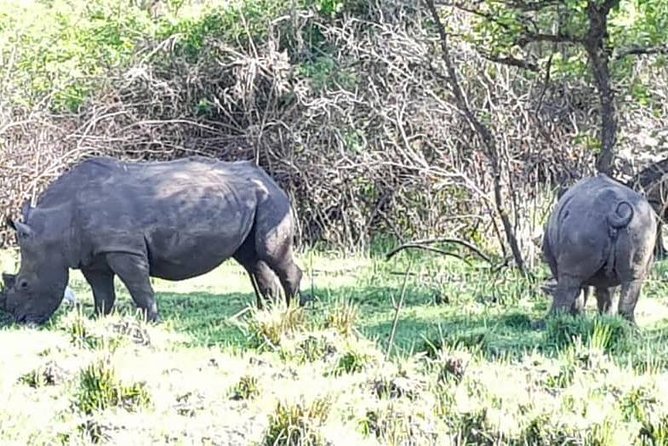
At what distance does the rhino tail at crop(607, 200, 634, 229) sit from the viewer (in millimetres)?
9455

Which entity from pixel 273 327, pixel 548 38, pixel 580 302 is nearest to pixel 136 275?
pixel 273 327

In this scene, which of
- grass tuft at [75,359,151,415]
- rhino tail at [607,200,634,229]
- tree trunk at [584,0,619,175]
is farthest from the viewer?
tree trunk at [584,0,619,175]

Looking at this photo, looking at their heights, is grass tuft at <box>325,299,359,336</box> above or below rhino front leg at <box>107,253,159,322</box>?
above

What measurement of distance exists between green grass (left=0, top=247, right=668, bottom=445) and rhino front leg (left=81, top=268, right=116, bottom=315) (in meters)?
0.21

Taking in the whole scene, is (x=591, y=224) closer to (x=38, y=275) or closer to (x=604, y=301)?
(x=604, y=301)

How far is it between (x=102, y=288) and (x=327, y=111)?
5.82 metres

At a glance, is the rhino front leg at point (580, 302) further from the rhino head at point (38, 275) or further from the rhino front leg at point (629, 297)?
the rhino head at point (38, 275)

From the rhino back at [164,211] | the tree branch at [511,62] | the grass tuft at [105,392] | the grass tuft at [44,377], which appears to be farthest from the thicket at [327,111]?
the grass tuft at [105,392]

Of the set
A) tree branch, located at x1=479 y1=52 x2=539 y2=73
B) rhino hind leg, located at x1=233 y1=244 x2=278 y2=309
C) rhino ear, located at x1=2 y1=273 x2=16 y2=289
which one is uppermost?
tree branch, located at x1=479 y1=52 x2=539 y2=73

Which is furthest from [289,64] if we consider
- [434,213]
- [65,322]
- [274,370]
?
[274,370]

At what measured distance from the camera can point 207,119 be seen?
16.8 meters

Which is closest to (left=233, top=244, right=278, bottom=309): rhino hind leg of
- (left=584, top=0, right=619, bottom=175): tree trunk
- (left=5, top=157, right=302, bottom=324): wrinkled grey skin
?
(left=5, top=157, right=302, bottom=324): wrinkled grey skin

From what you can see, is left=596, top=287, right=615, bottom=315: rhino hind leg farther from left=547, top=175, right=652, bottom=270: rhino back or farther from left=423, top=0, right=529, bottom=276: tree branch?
left=423, top=0, right=529, bottom=276: tree branch

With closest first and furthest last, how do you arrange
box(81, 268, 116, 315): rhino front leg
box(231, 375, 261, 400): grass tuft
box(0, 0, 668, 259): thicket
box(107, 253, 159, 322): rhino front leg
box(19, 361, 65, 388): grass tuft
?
box(231, 375, 261, 400): grass tuft, box(19, 361, 65, 388): grass tuft, box(107, 253, 159, 322): rhino front leg, box(81, 268, 116, 315): rhino front leg, box(0, 0, 668, 259): thicket
